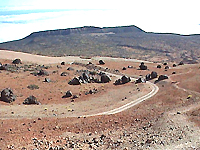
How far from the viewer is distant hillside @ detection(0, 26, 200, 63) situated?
112 meters

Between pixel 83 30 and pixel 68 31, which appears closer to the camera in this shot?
pixel 68 31

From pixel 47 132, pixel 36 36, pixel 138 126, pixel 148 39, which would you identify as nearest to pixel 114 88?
pixel 138 126

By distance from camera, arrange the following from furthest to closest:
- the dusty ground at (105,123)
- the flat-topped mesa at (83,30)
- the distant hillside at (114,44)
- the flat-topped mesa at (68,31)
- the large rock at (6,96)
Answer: the flat-topped mesa at (83,30) → the flat-topped mesa at (68,31) → the distant hillside at (114,44) → the large rock at (6,96) → the dusty ground at (105,123)

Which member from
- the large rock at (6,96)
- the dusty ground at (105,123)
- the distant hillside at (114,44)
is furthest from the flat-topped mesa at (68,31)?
the large rock at (6,96)

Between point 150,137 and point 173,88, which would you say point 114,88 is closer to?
point 173,88

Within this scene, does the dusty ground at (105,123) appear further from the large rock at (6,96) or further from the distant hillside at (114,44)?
the distant hillside at (114,44)

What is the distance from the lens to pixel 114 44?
132500 mm

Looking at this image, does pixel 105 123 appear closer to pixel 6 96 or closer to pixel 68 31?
pixel 6 96

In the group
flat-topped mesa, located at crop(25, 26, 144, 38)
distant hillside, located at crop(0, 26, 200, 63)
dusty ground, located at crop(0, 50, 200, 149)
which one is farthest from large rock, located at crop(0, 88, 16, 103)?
flat-topped mesa, located at crop(25, 26, 144, 38)

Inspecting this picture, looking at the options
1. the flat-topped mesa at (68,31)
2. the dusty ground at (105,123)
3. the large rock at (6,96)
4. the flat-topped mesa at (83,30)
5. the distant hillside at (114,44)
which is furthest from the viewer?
the flat-topped mesa at (83,30)

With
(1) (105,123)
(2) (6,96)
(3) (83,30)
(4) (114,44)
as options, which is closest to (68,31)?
(3) (83,30)

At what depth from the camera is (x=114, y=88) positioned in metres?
38.4

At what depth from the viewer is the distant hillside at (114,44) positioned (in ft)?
367

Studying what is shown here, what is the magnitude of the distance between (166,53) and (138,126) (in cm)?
9968
